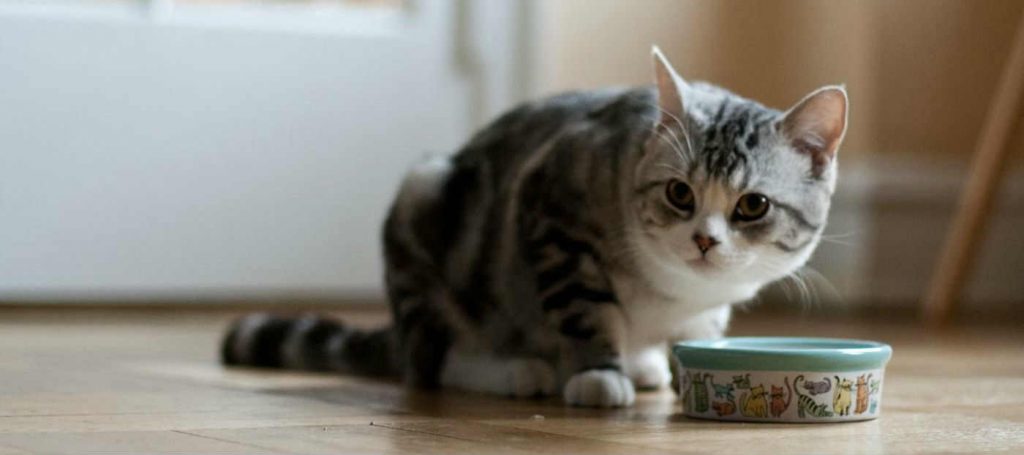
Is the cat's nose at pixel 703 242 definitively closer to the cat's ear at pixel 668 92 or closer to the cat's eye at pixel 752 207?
the cat's eye at pixel 752 207

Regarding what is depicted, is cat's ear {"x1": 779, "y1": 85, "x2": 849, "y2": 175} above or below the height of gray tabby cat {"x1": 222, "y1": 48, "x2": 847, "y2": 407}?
above

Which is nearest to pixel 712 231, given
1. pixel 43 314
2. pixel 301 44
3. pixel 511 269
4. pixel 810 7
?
pixel 511 269

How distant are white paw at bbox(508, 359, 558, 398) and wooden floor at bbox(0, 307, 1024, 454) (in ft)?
0.15

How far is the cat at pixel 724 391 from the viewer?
1595 mm

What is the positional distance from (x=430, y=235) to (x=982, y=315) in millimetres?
2027

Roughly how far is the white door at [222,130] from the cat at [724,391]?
200cm

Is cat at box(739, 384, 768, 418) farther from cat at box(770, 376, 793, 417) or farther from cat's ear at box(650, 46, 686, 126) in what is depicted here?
cat's ear at box(650, 46, 686, 126)

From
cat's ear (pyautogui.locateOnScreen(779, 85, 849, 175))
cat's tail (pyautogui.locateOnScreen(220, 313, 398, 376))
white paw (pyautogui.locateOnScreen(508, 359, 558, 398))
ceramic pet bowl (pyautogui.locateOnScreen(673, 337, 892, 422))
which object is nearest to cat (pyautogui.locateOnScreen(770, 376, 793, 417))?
ceramic pet bowl (pyautogui.locateOnScreen(673, 337, 892, 422))

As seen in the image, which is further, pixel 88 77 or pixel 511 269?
pixel 88 77

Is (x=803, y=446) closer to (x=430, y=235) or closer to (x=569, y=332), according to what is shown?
(x=569, y=332)

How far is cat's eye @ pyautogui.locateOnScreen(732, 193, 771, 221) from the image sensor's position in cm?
170

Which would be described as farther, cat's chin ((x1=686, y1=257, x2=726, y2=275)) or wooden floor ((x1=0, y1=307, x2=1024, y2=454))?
cat's chin ((x1=686, y1=257, x2=726, y2=275))

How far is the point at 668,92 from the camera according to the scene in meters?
1.81

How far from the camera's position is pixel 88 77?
3201 mm
